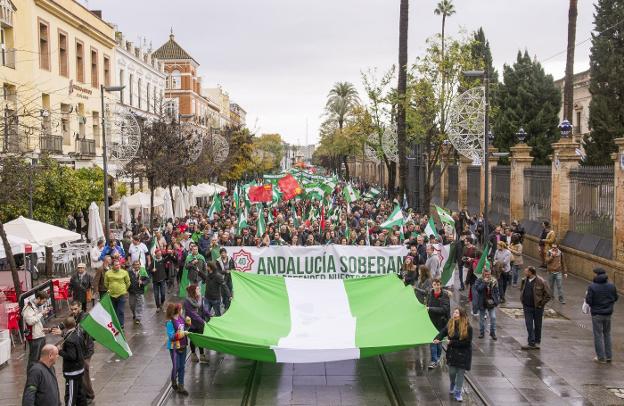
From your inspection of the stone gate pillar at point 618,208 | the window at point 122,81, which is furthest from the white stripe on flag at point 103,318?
the window at point 122,81

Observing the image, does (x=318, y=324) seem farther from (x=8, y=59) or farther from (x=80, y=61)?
(x=80, y=61)

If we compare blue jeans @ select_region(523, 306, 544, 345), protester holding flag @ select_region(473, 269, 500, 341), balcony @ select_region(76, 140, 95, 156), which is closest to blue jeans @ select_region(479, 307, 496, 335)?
protester holding flag @ select_region(473, 269, 500, 341)

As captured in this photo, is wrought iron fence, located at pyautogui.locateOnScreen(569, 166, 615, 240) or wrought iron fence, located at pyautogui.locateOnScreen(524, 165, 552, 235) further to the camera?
wrought iron fence, located at pyautogui.locateOnScreen(524, 165, 552, 235)

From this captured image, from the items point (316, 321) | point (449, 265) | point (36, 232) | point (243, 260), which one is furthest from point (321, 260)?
point (36, 232)

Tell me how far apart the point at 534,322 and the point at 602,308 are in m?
1.52

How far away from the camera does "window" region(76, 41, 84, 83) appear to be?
36.1 metres

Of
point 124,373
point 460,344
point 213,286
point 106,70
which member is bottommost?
point 124,373

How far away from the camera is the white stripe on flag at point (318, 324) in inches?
403

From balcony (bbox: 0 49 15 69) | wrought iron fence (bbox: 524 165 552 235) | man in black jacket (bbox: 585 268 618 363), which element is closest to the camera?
man in black jacket (bbox: 585 268 618 363)

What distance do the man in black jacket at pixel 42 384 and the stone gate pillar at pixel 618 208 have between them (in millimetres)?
16007

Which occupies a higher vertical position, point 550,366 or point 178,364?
point 178,364

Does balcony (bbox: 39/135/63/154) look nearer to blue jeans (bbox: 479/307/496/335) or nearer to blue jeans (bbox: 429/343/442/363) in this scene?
blue jeans (bbox: 479/307/496/335)

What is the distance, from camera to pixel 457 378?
10094 millimetres

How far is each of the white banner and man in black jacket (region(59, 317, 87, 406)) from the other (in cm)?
735
